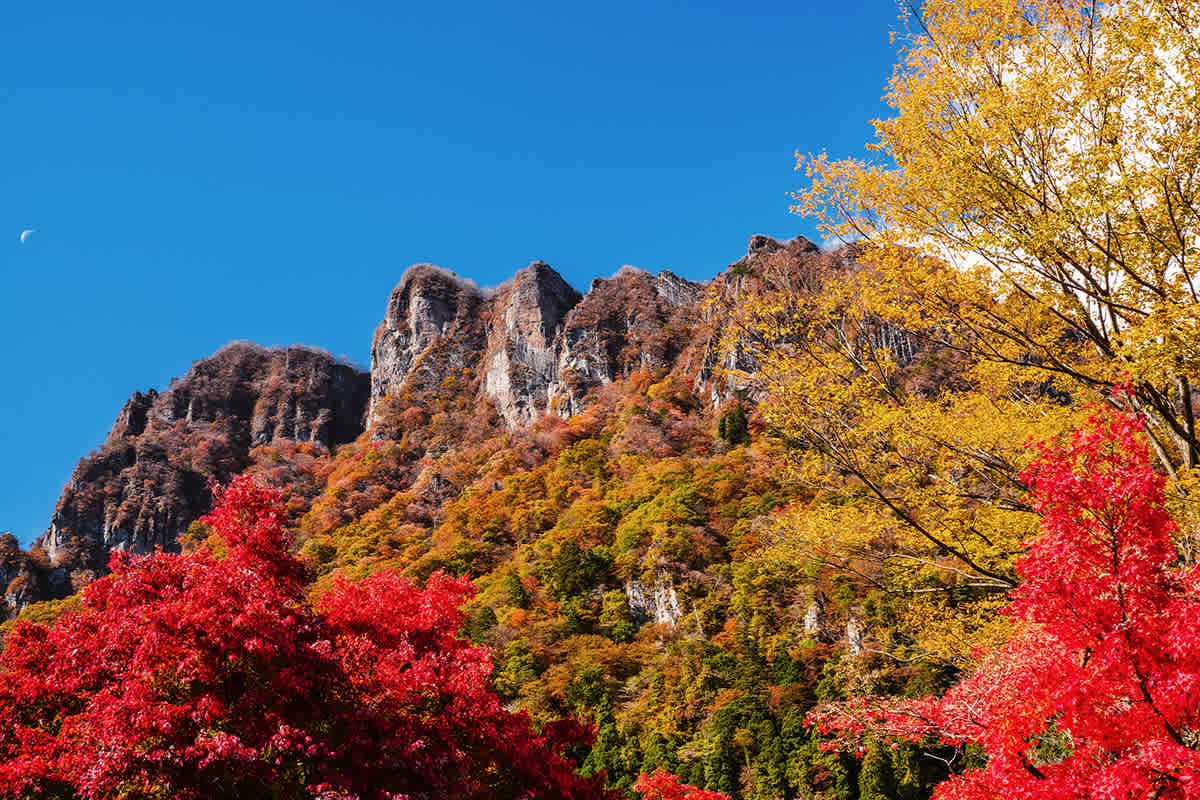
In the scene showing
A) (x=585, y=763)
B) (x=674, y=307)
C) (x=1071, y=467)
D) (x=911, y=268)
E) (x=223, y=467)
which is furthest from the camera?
(x=223, y=467)

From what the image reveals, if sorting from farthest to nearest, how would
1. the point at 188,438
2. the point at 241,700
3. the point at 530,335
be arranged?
the point at 188,438, the point at 530,335, the point at 241,700

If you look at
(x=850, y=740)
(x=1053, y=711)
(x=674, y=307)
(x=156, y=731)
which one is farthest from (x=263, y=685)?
(x=674, y=307)

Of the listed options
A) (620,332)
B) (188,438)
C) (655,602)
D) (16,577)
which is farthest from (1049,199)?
(188,438)

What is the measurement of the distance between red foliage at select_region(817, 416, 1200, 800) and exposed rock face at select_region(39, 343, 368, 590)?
3199 inches

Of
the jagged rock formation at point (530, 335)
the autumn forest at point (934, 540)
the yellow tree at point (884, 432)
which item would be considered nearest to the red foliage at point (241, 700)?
the autumn forest at point (934, 540)

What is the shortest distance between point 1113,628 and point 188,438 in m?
105

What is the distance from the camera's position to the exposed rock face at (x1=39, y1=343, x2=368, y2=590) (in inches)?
3086

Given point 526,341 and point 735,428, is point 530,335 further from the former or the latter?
point 735,428

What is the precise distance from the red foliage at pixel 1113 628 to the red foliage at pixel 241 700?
477 centimetres

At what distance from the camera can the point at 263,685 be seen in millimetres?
6289

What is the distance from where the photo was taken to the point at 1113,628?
4223mm

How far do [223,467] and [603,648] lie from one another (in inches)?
2924

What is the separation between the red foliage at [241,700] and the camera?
5699 millimetres

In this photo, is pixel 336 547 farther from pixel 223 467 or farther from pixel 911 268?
pixel 911 268
